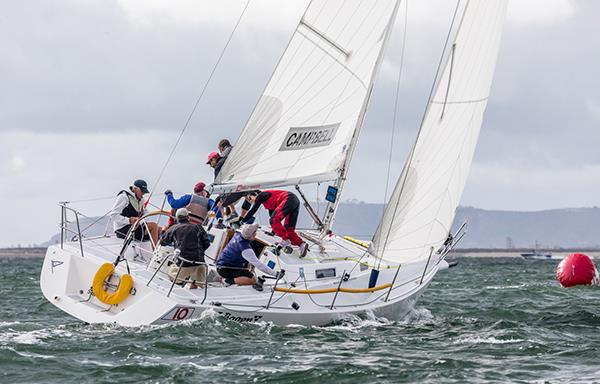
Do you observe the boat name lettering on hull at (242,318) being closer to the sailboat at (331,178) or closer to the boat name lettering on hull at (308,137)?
the sailboat at (331,178)

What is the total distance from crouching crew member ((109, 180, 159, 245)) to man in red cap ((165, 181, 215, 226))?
446 millimetres

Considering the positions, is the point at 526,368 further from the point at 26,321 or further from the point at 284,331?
the point at 26,321

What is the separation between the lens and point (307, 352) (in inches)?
418

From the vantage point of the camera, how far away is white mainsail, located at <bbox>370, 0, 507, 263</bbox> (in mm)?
12898

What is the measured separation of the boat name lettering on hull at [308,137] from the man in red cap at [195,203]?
45.0 inches

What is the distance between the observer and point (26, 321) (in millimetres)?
14039

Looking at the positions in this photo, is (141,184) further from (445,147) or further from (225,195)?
(445,147)

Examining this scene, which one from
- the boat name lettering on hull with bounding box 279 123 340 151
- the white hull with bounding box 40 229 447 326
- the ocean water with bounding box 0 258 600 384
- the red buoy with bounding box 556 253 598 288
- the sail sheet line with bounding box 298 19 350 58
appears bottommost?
the ocean water with bounding box 0 258 600 384

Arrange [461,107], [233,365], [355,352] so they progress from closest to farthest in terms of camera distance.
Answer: [233,365] < [355,352] < [461,107]

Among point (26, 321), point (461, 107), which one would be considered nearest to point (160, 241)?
point (26, 321)

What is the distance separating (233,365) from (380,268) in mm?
3911

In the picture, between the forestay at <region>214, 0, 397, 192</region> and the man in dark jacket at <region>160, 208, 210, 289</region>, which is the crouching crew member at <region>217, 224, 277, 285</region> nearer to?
the man in dark jacket at <region>160, 208, 210, 289</region>

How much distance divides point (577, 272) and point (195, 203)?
12.2 meters

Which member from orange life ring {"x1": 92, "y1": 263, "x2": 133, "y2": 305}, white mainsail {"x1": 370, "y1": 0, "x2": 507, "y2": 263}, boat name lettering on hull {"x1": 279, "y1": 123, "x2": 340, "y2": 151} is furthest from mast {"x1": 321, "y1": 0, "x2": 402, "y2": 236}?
orange life ring {"x1": 92, "y1": 263, "x2": 133, "y2": 305}
